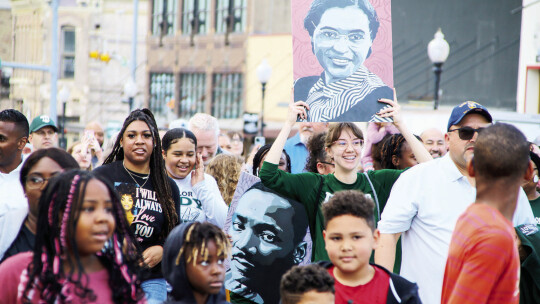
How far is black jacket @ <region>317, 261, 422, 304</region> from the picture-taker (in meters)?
3.70

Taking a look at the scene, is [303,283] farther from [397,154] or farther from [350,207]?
[397,154]

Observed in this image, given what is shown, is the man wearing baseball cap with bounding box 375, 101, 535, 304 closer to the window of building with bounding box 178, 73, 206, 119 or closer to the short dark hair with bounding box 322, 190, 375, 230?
the short dark hair with bounding box 322, 190, 375, 230

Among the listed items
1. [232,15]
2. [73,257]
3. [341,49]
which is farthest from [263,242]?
[232,15]

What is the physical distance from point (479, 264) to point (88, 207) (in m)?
1.68

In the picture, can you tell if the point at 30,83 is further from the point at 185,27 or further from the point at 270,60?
the point at 270,60

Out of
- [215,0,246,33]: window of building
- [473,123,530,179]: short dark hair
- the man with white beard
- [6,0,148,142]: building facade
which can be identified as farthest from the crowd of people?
[6,0,148,142]: building facade

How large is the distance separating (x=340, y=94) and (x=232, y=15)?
28121 mm

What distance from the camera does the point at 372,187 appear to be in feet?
17.2

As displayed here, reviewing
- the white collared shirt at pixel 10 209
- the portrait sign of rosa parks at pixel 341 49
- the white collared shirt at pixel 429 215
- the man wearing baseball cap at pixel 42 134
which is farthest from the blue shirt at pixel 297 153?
the white collared shirt at pixel 10 209

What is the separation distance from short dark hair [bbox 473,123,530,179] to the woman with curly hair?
3105 mm

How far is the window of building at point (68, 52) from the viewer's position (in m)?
46.5

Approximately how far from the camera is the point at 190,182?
20.1ft

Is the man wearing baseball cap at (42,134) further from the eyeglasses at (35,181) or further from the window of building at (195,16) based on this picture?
the window of building at (195,16)

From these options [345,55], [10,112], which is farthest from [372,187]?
[10,112]
